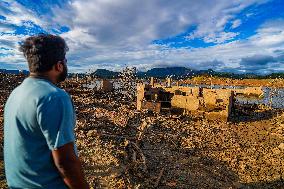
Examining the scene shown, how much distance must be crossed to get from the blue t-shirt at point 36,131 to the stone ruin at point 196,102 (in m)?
18.2

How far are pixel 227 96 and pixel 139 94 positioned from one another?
226 inches

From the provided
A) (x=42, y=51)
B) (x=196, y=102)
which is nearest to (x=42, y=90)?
(x=42, y=51)

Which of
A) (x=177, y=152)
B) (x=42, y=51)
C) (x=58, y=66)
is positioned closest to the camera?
(x=42, y=51)

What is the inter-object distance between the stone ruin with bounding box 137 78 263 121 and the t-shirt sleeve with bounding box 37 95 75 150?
1831 centimetres

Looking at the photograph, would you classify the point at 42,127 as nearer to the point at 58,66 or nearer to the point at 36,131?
Answer: the point at 36,131

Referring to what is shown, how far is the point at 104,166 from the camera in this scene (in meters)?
9.45

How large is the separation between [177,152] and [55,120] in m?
11.0

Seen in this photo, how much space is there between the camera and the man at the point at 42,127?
245cm

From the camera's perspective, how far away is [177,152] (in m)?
13.1

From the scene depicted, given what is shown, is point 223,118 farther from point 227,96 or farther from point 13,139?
point 13,139

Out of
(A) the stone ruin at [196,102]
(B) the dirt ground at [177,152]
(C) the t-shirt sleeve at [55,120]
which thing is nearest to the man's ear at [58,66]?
(C) the t-shirt sleeve at [55,120]

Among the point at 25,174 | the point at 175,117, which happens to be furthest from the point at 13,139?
the point at 175,117

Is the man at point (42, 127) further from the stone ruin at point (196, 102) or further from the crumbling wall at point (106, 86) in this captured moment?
the crumbling wall at point (106, 86)

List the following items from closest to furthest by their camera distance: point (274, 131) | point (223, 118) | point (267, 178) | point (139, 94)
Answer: point (267, 178) < point (274, 131) < point (223, 118) < point (139, 94)
